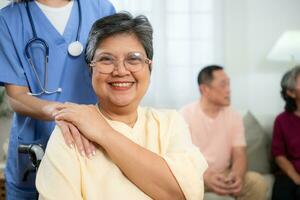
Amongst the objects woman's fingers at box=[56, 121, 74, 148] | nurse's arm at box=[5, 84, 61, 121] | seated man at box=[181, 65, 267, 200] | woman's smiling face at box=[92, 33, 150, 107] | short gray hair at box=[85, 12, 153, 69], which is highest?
short gray hair at box=[85, 12, 153, 69]

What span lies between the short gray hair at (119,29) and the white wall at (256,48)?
7.75 ft

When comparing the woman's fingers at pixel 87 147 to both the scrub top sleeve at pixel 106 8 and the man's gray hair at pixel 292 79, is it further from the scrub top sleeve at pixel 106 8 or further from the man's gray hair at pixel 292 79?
the man's gray hair at pixel 292 79

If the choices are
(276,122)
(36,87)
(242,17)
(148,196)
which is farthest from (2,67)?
(242,17)

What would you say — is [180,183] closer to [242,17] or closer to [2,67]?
[2,67]

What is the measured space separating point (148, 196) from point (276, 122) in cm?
201

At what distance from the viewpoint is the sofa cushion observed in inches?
114

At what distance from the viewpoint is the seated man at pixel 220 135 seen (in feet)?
8.36

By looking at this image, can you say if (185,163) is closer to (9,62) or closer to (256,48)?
(9,62)

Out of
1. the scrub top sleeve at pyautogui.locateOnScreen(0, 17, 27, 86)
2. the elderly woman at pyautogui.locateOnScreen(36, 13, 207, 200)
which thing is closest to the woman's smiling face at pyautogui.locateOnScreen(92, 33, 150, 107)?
the elderly woman at pyautogui.locateOnScreen(36, 13, 207, 200)

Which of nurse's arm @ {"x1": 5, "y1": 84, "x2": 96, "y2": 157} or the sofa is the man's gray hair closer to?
the sofa

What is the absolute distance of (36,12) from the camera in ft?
4.28

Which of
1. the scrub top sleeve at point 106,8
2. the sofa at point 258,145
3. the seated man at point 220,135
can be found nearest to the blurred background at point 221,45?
the sofa at point 258,145

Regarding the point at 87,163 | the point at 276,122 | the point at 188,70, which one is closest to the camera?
the point at 87,163

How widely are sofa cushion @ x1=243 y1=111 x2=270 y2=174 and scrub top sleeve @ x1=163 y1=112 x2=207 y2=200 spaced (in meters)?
1.82
